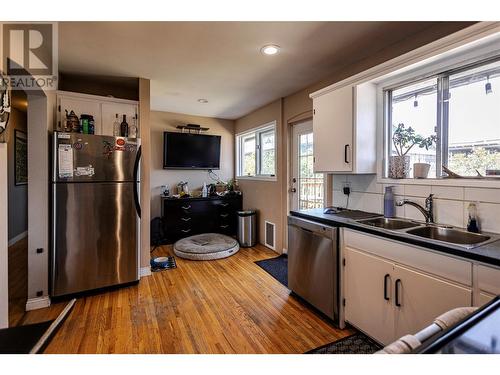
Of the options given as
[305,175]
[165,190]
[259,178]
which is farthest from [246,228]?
[165,190]

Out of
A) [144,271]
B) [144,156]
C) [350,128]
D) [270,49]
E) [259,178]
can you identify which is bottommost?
[144,271]

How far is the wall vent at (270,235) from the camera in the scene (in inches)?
165

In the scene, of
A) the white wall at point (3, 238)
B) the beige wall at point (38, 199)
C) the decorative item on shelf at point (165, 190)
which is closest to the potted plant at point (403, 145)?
the white wall at point (3, 238)

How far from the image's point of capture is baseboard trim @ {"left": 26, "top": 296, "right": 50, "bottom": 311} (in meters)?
2.38

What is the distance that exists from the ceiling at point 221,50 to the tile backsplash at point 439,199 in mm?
1268

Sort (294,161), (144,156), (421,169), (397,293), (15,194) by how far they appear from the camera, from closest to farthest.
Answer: (397,293) → (421,169) → (144,156) → (294,161) → (15,194)

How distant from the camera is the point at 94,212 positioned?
8.62ft

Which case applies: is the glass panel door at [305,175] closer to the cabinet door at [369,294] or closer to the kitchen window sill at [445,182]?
the kitchen window sill at [445,182]

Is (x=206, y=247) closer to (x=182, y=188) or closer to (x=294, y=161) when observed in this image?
(x=182, y=188)

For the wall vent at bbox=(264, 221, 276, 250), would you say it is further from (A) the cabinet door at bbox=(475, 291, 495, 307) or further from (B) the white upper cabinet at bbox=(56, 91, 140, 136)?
(A) the cabinet door at bbox=(475, 291, 495, 307)

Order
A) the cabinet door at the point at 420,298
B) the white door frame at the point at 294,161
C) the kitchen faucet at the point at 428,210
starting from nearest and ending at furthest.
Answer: the cabinet door at the point at 420,298 < the kitchen faucet at the point at 428,210 < the white door frame at the point at 294,161

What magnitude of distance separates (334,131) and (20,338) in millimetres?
2557
